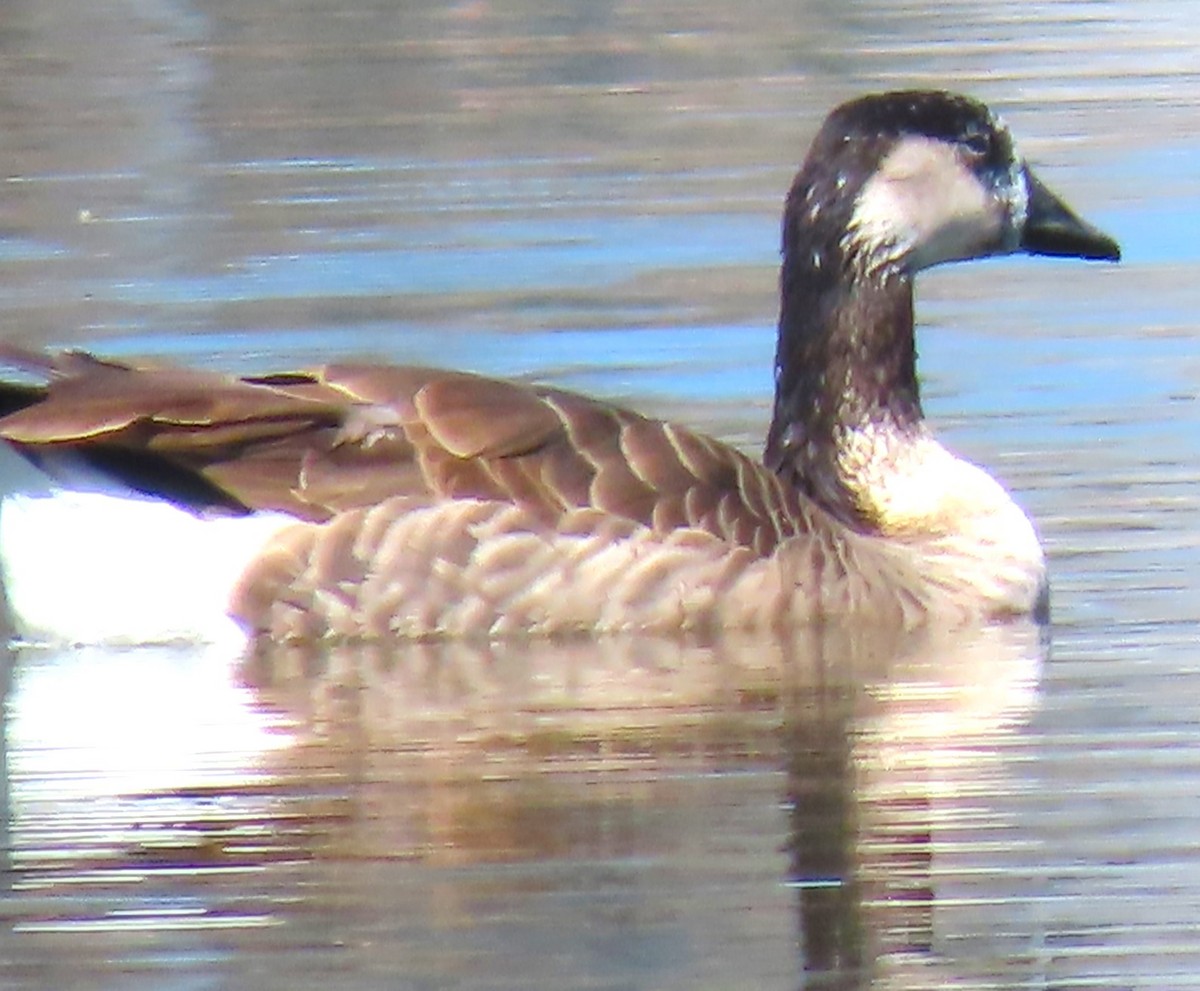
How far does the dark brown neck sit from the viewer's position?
1091 centimetres

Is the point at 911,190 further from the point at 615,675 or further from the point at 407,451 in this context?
the point at 615,675

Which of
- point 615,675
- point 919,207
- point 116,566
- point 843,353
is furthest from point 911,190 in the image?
point 116,566

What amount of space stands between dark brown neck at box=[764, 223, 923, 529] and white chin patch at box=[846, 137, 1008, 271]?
0.23ft

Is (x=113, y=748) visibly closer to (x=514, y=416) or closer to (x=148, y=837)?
(x=148, y=837)

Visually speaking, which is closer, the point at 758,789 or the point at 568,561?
the point at 758,789

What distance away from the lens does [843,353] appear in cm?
1093

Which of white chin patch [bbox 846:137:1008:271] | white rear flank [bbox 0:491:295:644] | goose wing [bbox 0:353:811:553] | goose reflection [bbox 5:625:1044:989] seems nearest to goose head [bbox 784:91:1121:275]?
white chin patch [bbox 846:137:1008:271]

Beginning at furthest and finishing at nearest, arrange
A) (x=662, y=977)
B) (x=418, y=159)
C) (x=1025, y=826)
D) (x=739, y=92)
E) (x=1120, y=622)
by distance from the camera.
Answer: (x=739, y=92) → (x=418, y=159) → (x=1120, y=622) → (x=1025, y=826) → (x=662, y=977)

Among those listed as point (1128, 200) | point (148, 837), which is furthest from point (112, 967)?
point (1128, 200)

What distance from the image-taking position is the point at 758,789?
8.43m

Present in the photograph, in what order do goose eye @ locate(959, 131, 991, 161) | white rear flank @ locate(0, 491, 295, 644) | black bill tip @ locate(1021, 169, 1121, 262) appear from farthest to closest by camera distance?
black bill tip @ locate(1021, 169, 1121, 262), goose eye @ locate(959, 131, 991, 161), white rear flank @ locate(0, 491, 295, 644)

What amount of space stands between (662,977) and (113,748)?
2.38 metres

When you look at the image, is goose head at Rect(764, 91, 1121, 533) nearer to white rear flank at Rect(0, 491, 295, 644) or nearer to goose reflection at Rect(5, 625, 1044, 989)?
goose reflection at Rect(5, 625, 1044, 989)

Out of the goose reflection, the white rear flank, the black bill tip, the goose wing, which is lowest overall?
the goose reflection
